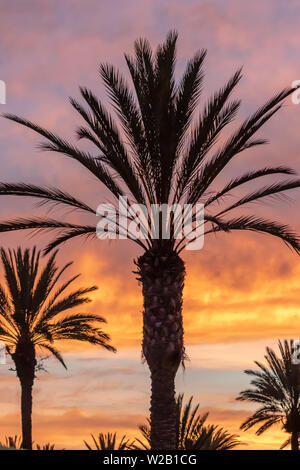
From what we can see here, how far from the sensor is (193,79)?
18.5 metres

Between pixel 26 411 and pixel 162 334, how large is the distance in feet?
51.4

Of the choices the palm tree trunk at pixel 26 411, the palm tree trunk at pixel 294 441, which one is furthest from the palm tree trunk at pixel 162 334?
the palm tree trunk at pixel 294 441

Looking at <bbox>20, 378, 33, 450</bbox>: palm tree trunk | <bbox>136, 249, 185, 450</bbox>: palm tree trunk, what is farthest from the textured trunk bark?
<bbox>136, 249, 185, 450</bbox>: palm tree trunk

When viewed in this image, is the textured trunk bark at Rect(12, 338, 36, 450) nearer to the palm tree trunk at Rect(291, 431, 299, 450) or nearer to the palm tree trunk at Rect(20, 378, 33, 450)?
the palm tree trunk at Rect(20, 378, 33, 450)

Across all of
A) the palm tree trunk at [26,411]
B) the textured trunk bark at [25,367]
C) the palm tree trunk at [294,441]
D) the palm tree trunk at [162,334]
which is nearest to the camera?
the palm tree trunk at [162,334]

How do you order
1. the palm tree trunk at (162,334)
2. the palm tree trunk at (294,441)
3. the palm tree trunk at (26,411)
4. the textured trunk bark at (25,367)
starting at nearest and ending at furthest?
the palm tree trunk at (162,334) < the palm tree trunk at (26,411) < the textured trunk bark at (25,367) < the palm tree trunk at (294,441)

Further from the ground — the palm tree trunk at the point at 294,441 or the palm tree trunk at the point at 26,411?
the palm tree trunk at the point at 26,411

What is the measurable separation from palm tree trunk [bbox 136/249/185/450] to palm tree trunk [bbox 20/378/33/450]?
1448cm

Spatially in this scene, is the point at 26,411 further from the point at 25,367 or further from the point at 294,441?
the point at 294,441

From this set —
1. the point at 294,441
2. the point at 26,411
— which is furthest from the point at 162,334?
the point at 294,441

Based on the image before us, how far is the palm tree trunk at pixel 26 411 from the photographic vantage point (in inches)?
1267

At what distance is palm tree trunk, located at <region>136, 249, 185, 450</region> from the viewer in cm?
1895

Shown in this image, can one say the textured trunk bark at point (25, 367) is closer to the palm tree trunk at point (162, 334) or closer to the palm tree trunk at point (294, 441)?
the palm tree trunk at point (294, 441)

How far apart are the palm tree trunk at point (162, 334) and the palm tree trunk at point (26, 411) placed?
14482 millimetres
